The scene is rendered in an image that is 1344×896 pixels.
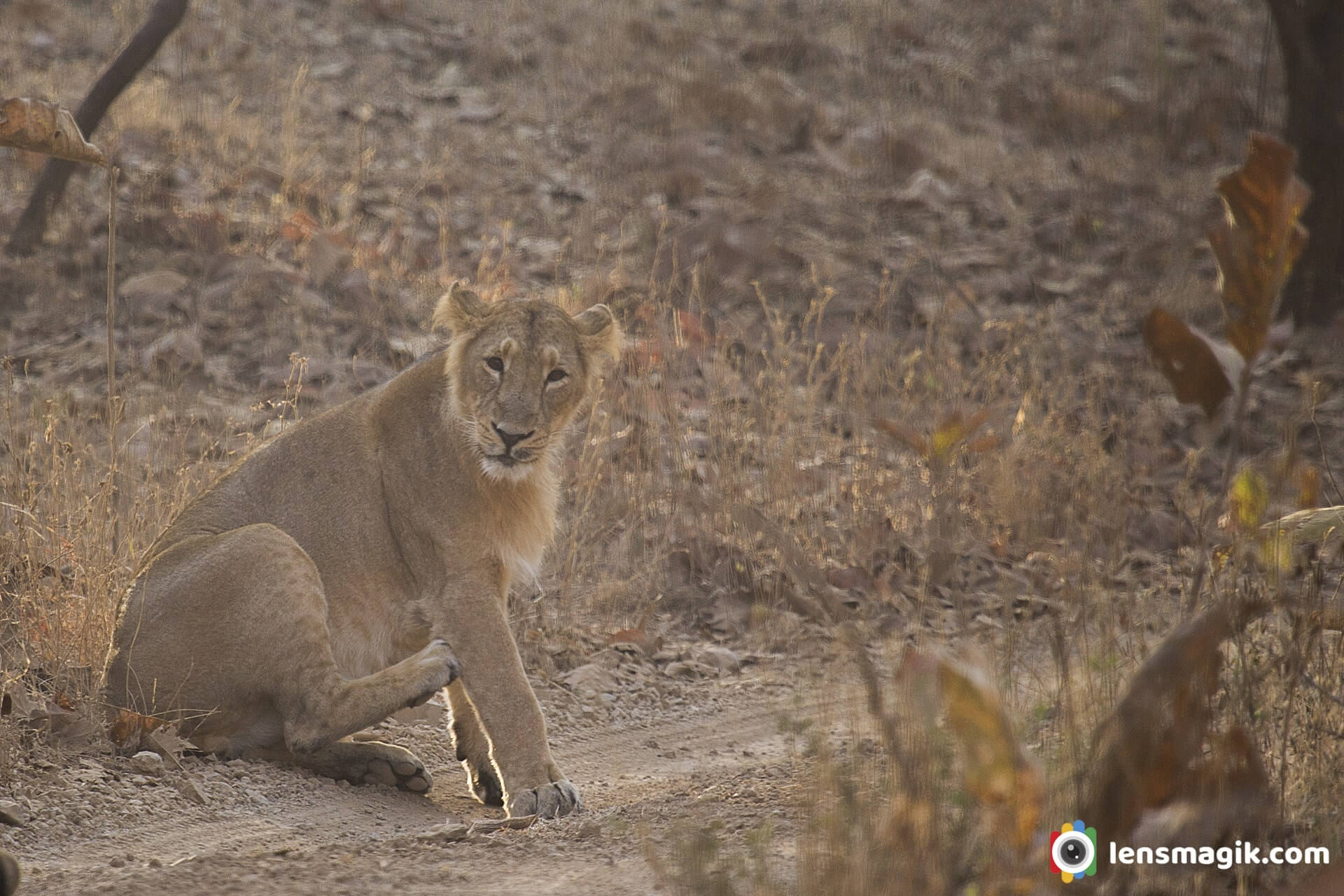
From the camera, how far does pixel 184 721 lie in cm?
464

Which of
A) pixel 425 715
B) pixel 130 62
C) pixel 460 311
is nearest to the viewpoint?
pixel 460 311

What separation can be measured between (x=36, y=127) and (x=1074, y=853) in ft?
13.1

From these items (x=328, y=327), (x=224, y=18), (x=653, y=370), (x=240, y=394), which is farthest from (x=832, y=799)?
(x=224, y=18)

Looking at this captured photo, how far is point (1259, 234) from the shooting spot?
2816mm

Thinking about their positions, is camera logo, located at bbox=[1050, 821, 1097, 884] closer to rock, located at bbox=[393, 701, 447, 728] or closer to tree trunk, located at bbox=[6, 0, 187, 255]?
rock, located at bbox=[393, 701, 447, 728]

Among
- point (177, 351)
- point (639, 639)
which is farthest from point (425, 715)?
point (177, 351)

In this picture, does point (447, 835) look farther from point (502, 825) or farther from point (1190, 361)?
point (1190, 361)

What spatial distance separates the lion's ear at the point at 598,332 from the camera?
536cm

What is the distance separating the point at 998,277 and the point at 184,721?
973 centimetres

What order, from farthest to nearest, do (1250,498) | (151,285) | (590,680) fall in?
(151,285)
(590,680)
(1250,498)

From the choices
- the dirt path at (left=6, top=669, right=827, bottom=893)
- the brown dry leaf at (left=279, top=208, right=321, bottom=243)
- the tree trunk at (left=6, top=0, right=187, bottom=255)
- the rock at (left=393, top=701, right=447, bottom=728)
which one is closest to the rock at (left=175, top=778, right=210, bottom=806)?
the dirt path at (left=6, top=669, right=827, bottom=893)

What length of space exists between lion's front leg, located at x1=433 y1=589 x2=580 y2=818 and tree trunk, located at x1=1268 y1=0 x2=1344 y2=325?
28.8ft

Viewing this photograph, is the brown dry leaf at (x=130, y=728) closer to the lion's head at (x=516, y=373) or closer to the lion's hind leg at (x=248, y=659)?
the lion's hind leg at (x=248, y=659)

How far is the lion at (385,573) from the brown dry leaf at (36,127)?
1328 mm
